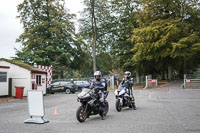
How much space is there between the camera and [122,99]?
12.8m

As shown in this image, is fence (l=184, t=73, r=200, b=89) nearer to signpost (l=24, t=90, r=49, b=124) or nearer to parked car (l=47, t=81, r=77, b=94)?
parked car (l=47, t=81, r=77, b=94)

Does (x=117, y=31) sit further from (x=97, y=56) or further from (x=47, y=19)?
(x=47, y=19)

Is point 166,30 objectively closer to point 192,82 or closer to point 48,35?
point 192,82

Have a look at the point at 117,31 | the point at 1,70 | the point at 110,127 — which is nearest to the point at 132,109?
the point at 110,127

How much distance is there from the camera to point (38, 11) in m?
45.4

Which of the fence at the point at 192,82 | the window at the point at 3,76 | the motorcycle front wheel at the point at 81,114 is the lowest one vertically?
the motorcycle front wheel at the point at 81,114

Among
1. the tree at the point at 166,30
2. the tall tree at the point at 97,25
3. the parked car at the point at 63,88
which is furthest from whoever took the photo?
the tall tree at the point at 97,25

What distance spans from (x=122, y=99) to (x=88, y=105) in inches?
129

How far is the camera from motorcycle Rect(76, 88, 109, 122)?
9461 millimetres

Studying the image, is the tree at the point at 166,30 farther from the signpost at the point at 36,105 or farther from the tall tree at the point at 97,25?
the signpost at the point at 36,105

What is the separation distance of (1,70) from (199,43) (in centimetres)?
2291

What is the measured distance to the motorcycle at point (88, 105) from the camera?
9461mm

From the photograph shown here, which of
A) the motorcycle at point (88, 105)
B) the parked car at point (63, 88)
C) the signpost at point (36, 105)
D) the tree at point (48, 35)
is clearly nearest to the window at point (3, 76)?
the parked car at point (63, 88)

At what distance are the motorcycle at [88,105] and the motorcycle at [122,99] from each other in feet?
6.50
